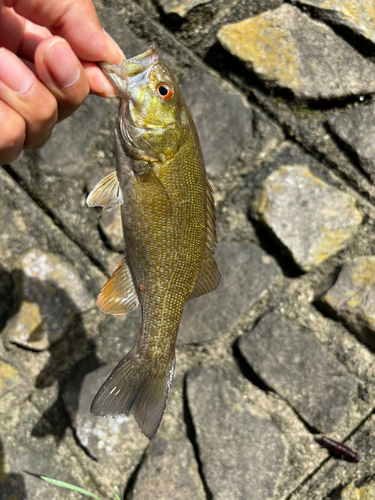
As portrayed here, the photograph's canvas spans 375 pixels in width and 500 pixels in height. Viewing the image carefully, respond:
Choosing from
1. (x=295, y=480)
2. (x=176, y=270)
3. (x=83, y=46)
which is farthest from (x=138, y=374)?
(x=83, y=46)

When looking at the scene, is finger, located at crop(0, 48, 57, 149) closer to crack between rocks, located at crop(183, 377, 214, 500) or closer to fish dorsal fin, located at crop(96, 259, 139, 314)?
fish dorsal fin, located at crop(96, 259, 139, 314)

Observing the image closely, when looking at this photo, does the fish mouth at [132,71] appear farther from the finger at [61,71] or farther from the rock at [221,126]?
the rock at [221,126]

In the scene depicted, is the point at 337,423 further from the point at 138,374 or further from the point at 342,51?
the point at 342,51

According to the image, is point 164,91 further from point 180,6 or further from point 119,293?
point 180,6

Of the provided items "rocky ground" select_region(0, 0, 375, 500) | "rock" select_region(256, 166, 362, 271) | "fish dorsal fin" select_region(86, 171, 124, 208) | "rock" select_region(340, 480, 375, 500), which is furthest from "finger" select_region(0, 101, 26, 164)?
"rock" select_region(340, 480, 375, 500)

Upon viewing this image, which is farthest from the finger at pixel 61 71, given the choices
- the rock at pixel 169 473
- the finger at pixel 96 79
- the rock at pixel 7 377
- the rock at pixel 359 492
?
the rock at pixel 359 492

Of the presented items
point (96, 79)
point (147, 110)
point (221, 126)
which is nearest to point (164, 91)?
point (147, 110)
